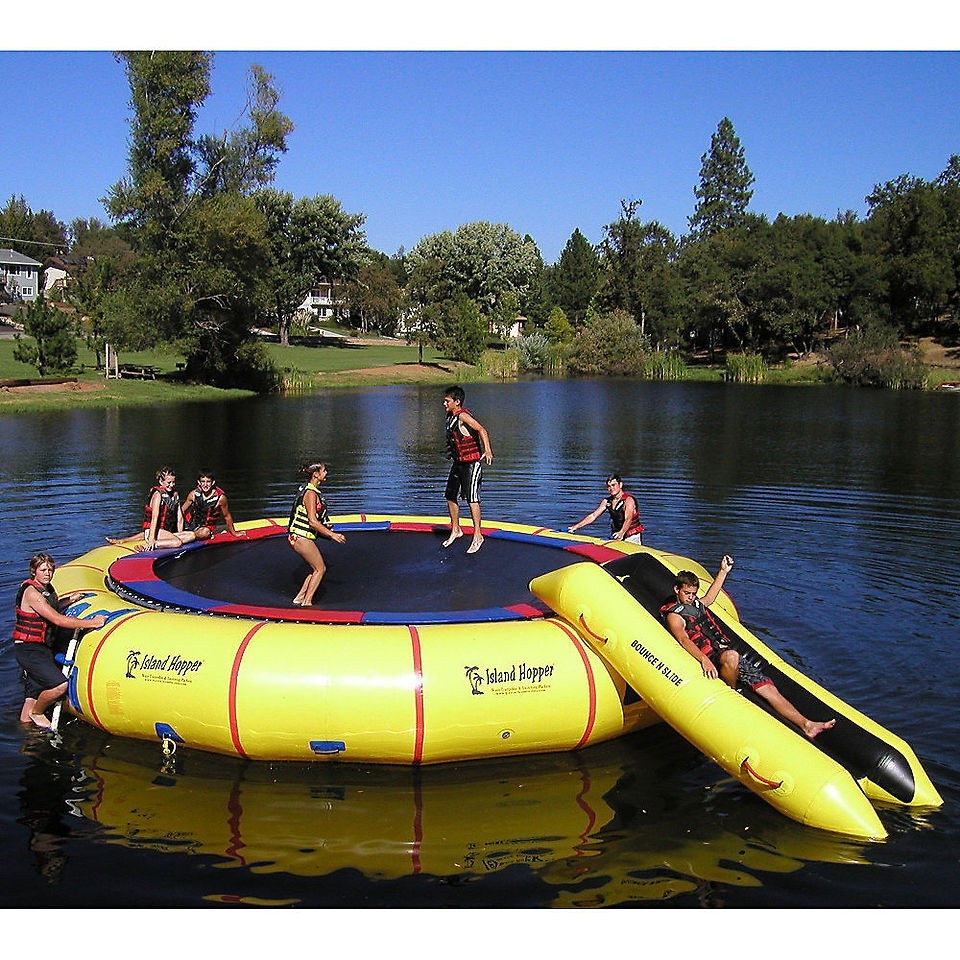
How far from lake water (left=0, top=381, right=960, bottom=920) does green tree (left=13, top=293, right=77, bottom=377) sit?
22.8 metres

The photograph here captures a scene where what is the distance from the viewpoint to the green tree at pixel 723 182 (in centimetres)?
9625

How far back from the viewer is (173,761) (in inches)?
342

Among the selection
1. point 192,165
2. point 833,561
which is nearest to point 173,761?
point 833,561

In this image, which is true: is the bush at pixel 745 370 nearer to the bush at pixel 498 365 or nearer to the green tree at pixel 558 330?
the bush at pixel 498 365

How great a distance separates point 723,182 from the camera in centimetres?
9719

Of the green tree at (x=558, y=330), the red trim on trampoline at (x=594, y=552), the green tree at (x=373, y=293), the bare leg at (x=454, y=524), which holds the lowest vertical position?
the red trim on trampoline at (x=594, y=552)

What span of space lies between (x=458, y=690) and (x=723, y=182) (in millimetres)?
97775

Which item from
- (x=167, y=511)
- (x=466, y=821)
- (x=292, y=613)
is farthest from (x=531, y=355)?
(x=466, y=821)

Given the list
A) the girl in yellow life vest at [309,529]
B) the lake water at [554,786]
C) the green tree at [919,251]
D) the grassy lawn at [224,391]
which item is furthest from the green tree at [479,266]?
the girl in yellow life vest at [309,529]

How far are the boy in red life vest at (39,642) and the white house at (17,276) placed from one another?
83350 millimetres

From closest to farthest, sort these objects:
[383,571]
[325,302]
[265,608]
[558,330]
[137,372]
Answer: [265,608] < [383,571] < [137,372] < [558,330] < [325,302]

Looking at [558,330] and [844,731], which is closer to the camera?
[844,731]

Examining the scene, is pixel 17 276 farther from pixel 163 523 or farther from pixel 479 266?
pixel 163 523

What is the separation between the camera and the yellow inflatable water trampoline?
308 inches
